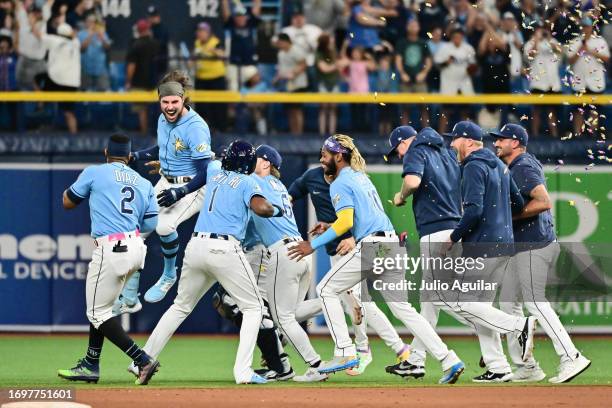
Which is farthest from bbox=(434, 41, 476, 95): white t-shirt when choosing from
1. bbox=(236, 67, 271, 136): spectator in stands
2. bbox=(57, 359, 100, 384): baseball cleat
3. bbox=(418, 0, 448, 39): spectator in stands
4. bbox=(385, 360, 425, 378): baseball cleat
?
bbox=(57, 359, 100, 384): baseball cleat

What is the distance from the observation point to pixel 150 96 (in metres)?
17.2

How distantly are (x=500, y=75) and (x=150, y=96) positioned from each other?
459cm

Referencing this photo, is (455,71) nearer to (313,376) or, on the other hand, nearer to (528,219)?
(528,219)

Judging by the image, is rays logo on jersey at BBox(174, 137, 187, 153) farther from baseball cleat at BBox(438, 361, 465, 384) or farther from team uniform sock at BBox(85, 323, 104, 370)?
baseball cleat at BBox(438, 361, 465, 384)

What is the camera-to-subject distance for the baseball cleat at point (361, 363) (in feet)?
40.7

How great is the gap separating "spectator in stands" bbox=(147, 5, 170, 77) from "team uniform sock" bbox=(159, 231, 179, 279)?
175 inches

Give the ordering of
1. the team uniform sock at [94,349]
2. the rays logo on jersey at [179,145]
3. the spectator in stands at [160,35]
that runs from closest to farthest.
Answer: the team uniform sock at [94,349] < the rays logo on jersey at [179,145] < the spectator in stands at [160,35]

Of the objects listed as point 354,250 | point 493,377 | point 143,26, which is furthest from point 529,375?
point 143,26

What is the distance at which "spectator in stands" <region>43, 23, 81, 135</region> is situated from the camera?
692 inches

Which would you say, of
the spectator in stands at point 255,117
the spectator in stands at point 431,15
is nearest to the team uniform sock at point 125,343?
the spectator in stands at point 255,117

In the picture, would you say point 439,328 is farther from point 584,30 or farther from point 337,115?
point 584,30

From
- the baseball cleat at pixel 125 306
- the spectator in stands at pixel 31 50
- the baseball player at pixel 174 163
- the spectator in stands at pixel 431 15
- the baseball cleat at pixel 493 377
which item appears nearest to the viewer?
the baseball cleat at pixel 493 377

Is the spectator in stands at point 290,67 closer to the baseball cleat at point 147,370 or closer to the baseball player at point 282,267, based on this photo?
the baseball player at point 282,267

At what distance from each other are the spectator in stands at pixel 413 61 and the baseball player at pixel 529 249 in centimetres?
529
